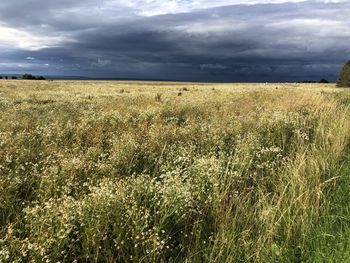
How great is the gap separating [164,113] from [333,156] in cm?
856

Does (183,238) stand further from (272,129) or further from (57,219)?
(272,129)

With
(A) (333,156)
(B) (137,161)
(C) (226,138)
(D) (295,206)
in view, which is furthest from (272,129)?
(D) (295,206)

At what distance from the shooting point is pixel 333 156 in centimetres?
855

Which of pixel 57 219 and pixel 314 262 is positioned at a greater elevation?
pixel 57 219

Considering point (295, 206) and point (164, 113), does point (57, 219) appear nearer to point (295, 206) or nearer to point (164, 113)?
point (295, 206)

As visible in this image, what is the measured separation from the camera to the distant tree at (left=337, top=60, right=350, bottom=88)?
62069 millimetres

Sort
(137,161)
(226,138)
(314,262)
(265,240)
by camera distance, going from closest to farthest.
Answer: (314,262) → (265,240) → (137,161) → (226,138)

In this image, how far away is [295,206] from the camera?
5266 millimetres

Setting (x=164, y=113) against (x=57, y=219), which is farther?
(x=164, y=113)

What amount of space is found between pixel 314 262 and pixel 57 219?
9.44 feet

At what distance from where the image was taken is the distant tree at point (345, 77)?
62.1 metres

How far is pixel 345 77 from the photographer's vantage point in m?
63.1

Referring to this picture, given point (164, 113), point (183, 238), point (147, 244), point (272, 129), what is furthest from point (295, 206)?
point (164, 113)

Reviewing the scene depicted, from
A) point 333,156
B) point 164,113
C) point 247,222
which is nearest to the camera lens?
point 247,222
